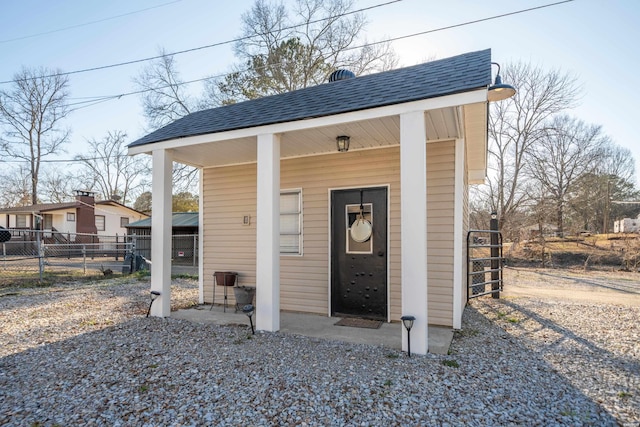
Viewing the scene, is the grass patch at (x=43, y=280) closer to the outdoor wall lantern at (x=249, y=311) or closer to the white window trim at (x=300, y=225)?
the white window trim at (x=300, y=225)

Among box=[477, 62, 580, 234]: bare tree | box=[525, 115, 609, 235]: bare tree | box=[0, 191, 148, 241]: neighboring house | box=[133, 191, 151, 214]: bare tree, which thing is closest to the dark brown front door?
box=[477, 62, 580, 234]: bare tree

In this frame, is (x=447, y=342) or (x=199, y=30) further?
(x=199, y=30)

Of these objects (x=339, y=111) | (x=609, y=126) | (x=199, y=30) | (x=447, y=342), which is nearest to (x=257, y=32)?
(x=199, y=30)

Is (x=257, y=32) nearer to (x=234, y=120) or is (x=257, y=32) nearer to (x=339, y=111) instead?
(x=234, y=120)

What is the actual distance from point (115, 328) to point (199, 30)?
7795 millimetres

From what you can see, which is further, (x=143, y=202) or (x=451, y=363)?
(x=143, y=202)

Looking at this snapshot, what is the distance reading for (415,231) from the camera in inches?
136

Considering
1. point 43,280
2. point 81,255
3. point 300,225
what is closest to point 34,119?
point 81,255

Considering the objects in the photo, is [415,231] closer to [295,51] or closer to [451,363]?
[451,363]

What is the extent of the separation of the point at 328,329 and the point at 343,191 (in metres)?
1.97

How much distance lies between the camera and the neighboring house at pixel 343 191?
355cm

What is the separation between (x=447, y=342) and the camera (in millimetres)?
3873

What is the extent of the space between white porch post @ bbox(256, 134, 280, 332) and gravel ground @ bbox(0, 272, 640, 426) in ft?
1.15

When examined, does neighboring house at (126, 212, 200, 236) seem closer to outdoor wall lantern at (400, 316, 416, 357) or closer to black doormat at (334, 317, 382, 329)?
black doormat at (334, 317, 382, 329)
